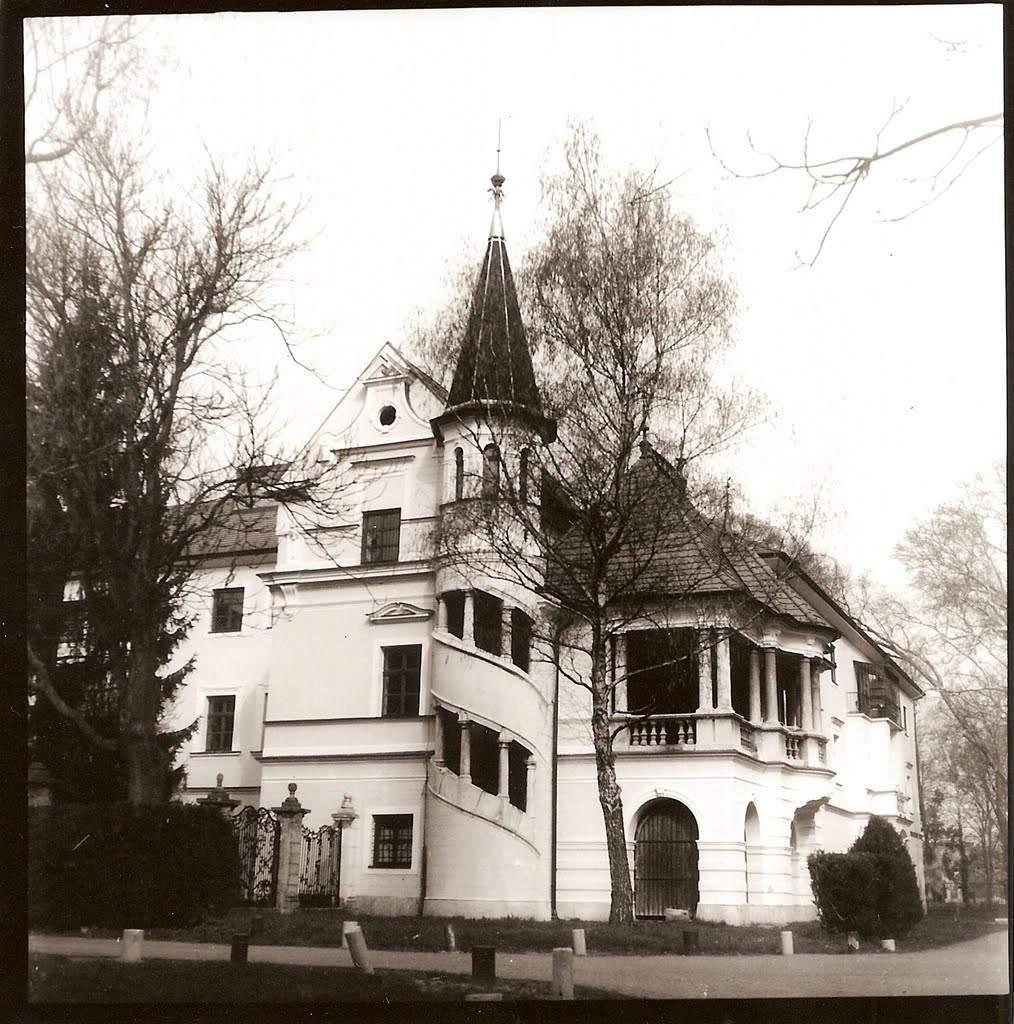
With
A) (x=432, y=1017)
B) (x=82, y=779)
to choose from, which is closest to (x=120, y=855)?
(x=82, y=779)

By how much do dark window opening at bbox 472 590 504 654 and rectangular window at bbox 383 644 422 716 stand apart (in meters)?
0.32

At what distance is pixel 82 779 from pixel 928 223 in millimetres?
5044

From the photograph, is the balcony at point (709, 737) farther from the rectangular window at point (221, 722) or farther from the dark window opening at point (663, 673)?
the rectangular window at point (221, 722)

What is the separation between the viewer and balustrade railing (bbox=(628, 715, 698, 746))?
5.71 m

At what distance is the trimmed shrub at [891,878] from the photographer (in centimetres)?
553

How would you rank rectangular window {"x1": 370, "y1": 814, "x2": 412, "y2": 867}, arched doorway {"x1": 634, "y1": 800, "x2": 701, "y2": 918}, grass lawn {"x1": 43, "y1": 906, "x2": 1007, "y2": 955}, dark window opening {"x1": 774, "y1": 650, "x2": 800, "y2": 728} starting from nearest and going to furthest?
grass lawn {"x1": 43, "y1": 906, "x2": 1007, "y2": 955}, arched doorway {"x1": 634, "y1": 800, "x2": 701, "y2": 918}, rectangular window {"x1": 370, "y1": 814, "x2": 412, "y2": 867}, dark window opening {"x1": 774, "y1": 650, "x2": 800, "y2": 728}

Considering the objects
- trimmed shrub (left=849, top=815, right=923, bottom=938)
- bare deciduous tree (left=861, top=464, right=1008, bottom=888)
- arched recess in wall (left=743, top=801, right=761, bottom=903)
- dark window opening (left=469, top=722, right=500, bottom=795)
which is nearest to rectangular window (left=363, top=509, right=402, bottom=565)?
dark window opening (left=469, top=722, right=500, bottom=795)

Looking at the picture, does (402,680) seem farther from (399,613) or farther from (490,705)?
(490,705)

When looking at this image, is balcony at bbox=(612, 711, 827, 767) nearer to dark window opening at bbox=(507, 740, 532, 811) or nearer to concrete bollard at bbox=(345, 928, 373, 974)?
dark window opening at bbox=(507, 740, 532, 811)

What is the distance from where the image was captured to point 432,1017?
17.6 ft

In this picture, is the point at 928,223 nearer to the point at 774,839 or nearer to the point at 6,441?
the point at 774,839

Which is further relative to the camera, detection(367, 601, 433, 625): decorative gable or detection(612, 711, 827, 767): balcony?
detection(367, 601, 433, 625): decorative gable

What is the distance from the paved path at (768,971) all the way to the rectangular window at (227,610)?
5.23 ft

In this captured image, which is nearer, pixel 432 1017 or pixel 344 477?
pixel 432 1017
